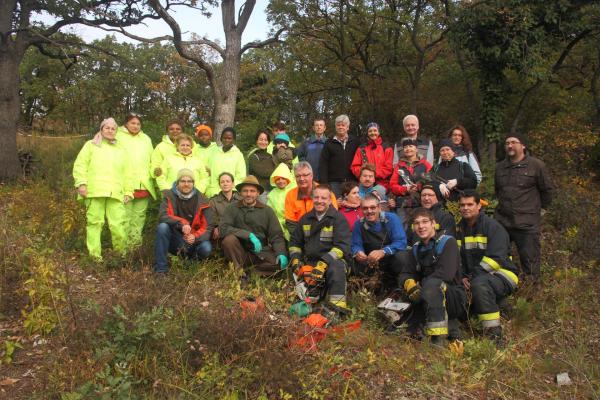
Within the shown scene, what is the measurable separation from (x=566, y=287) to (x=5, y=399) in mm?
5669

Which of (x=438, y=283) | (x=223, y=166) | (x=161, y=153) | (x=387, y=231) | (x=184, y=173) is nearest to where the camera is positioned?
(x=438, y=283)

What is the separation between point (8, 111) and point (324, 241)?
1020 cm

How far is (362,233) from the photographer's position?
17.9 feet

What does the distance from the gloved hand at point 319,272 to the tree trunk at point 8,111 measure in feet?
31.7

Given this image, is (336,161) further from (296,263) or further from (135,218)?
(135,218)

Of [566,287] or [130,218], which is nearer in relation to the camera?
[566,287]

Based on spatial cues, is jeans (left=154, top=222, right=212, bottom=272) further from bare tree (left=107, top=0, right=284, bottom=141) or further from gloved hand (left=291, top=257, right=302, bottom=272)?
bare tree (left=107, top=0, right=284, bottom=141)

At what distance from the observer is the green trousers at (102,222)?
5.72 metres

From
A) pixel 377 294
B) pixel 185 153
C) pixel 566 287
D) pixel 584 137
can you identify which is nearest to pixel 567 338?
pixel 566 287

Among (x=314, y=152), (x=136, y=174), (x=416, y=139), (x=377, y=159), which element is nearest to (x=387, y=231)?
(x=377, y=159)

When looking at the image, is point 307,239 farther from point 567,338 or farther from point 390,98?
point 390,98

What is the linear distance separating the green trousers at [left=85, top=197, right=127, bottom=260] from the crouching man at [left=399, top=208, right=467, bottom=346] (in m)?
3.51

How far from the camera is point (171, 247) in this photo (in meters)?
5.61

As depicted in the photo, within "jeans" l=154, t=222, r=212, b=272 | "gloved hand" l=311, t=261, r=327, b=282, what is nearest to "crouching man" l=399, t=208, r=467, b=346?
"gloved hand" l=311, t=261, r=327, b=282
